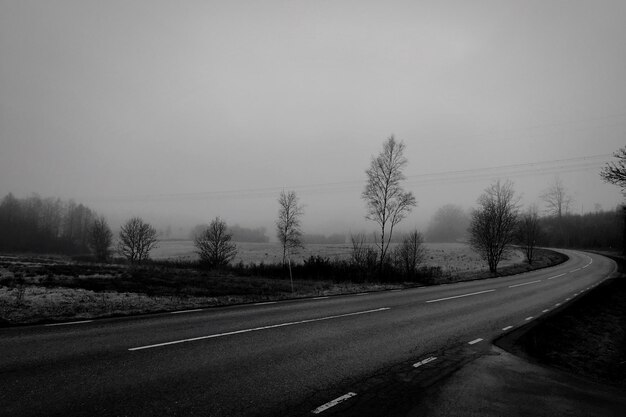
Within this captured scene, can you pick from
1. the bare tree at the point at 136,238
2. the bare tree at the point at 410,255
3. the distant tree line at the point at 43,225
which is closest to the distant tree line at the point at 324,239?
the bare tree at the point at 136,238

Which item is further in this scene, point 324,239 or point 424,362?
point 324,239

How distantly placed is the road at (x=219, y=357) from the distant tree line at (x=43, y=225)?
96.1 m

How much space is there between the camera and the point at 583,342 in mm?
9617

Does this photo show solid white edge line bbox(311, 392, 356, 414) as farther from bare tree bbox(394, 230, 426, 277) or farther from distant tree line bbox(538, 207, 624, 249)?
distant tree line bbox(538, 207, 624, 249)

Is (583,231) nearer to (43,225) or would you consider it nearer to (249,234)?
(249,234)

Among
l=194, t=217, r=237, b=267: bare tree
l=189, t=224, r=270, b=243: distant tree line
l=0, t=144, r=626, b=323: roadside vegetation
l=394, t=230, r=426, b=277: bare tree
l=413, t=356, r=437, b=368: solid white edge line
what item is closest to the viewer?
l=413, t=356, r=437, b=368: solid white edge line

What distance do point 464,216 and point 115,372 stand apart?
380 ft

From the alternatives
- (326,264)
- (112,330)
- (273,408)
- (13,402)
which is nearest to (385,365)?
(273,408)

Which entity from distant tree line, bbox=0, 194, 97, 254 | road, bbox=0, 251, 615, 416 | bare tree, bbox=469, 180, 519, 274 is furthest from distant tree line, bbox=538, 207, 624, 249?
distant tree line, bbox=0, 194, 97, 254

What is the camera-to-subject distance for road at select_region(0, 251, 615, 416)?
4625 millimetres

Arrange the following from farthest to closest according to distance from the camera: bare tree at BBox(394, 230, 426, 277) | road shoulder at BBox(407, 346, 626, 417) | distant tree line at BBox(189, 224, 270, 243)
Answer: distant tree line at BBox(189, 224, 270, 243) < bare tree at BBox(394, 230, 426, 277) < road shoulder at BBox(407, 346, 626, 417)

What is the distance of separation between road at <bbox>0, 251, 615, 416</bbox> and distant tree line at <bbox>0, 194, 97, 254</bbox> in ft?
315

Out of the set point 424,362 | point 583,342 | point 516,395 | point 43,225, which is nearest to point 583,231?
point 583,342

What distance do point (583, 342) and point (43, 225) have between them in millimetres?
144684
